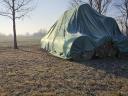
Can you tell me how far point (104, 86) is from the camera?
7.19m

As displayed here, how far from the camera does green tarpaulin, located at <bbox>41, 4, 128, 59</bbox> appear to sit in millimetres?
12414

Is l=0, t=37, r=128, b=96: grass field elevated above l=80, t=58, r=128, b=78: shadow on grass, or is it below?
below

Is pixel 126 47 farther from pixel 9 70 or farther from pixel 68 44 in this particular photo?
pixel 9 70

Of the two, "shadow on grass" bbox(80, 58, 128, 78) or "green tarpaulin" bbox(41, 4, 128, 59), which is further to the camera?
"green tarpaulin" bbox(41, 4, 128, 59)

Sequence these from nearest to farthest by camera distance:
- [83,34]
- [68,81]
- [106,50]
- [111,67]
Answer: [68,81], [111,67], [83,34], [106,50]

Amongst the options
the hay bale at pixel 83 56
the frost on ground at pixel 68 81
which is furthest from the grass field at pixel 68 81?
the hay bale at pixel 83 56

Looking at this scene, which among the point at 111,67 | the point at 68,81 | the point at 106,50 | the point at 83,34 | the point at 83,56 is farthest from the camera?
the point at 106,50

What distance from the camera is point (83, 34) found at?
1280 centimetres

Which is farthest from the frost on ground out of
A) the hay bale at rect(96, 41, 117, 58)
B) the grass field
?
the hay bale at rect(96, 41, 117, 58)

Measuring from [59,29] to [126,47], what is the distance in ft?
15.0

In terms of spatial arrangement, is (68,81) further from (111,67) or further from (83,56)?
(83,56)

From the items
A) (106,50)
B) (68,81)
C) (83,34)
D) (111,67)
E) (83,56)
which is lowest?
(68,81)

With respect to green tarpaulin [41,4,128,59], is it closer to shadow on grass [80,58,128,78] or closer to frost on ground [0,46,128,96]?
shadow on grass [80,58,128,78]

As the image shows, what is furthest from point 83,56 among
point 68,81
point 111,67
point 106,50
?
point 68,81
